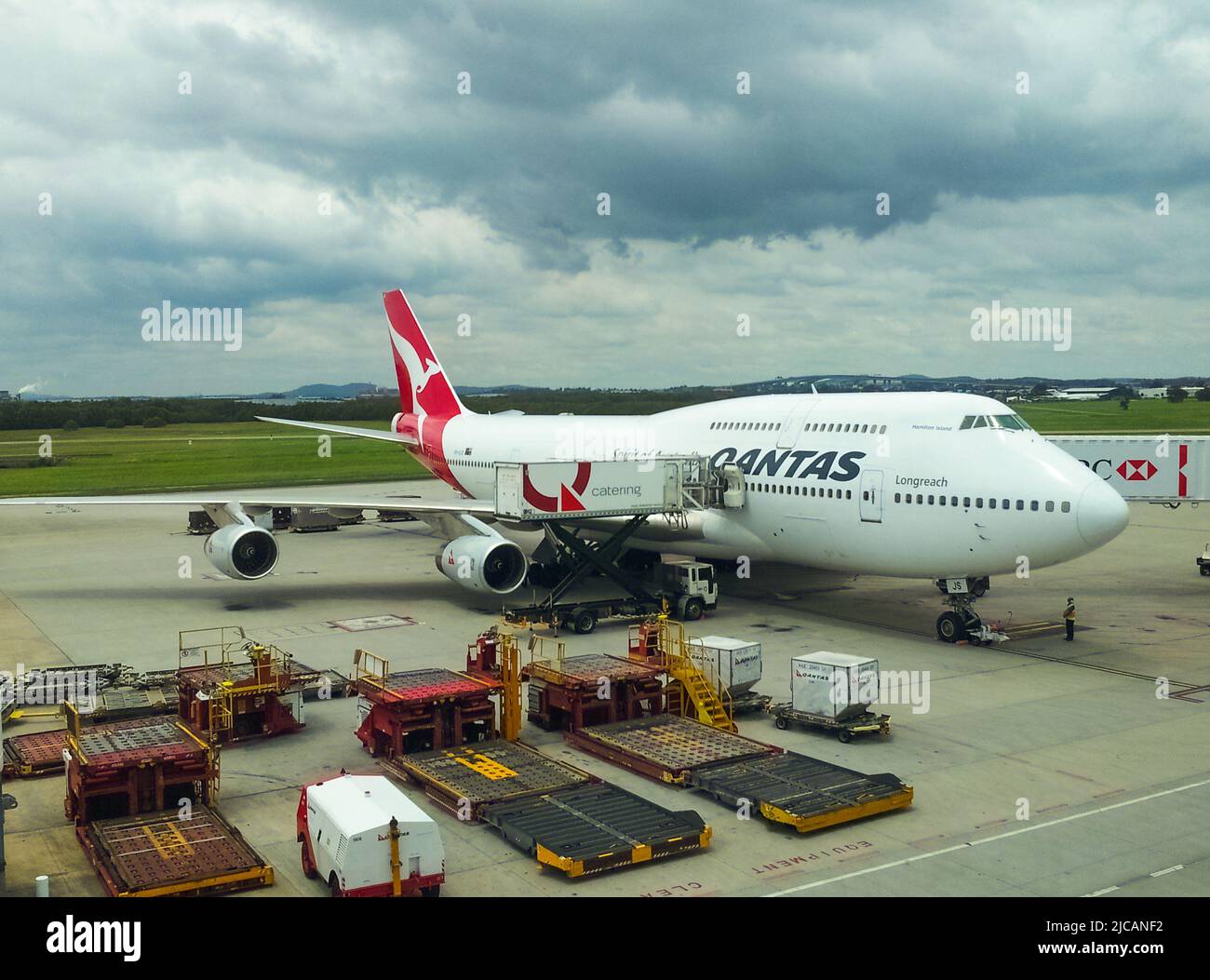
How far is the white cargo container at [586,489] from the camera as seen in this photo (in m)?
25.8

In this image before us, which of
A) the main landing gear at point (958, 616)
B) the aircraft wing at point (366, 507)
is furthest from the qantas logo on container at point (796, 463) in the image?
the aircraft wing at point (366, 507)

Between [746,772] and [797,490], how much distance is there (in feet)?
37.2

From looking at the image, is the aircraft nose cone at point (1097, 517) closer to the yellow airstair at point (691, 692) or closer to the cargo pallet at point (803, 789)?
the yellow airstair at point (691, 692)

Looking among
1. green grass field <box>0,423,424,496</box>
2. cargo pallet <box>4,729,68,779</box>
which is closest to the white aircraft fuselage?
cargo pallet <box>4,729,68,779</box>

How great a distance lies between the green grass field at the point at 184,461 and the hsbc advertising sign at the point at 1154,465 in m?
45.9

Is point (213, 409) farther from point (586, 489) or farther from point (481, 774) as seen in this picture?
point (481, 774)

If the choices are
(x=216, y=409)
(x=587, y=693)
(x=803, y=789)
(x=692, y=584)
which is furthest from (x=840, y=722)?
(x=216, y=409)

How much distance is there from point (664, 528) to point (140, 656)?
1279cm

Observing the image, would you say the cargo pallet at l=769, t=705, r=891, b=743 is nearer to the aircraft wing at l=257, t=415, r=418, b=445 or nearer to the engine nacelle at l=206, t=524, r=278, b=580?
the engine nacelle at l=206, t=524, r=278, b=580

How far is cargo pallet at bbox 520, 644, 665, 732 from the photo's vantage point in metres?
18.3

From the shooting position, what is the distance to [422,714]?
55.9ft

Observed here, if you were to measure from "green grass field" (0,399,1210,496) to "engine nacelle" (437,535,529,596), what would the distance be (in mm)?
38523
